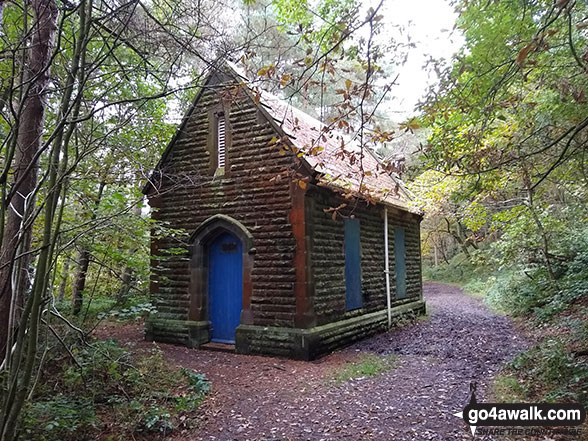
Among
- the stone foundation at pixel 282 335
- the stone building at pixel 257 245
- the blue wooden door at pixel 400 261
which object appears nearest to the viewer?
the stone foundation at pixel 282 335

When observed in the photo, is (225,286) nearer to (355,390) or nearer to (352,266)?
(352,266)

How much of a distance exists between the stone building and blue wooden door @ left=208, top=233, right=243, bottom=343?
0.08 feet

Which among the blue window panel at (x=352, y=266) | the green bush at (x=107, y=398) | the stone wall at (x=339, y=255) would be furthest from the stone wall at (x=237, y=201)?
the green bush at (x=107, y=398)

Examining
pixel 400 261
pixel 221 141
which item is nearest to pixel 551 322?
pixel 400 261

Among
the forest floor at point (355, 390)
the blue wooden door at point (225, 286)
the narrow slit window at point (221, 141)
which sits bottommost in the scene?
the forest floor at point (355, 390)

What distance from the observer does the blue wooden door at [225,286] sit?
31.1 ft

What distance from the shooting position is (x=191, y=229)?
10.1 metres

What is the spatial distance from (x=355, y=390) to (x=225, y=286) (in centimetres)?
446

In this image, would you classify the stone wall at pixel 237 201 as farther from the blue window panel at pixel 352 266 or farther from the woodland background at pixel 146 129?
the blue window panel at pixel 352 266

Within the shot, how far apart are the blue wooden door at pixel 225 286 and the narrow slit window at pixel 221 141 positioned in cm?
188

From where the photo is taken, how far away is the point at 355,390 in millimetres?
6289

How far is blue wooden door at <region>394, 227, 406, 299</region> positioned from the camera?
12.9 metres

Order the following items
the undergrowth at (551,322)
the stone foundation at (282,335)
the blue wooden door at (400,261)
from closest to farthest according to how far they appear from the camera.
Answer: the undergrowth at (551,322)
the stone foundation at (282,335)
the blue wooden door at (400,261)

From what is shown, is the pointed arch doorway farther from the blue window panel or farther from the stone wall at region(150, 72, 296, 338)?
the blue window panel
